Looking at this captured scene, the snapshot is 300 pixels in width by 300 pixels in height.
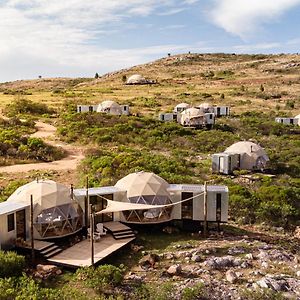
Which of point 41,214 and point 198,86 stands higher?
point 198,86

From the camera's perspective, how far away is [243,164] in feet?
102

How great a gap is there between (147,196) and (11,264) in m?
7.07

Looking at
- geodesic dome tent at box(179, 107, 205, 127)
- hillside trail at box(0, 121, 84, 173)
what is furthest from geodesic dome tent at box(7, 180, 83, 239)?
geodesic dome tent at box(179, 107, 205, 127)

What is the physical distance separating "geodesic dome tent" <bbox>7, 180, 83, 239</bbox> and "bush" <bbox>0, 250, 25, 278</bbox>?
2.35 metres

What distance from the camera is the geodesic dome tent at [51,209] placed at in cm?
1692

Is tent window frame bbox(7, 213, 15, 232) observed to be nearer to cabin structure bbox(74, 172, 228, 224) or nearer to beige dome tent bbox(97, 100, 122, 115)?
cabin structure bbox(74, 172, 228, 224)

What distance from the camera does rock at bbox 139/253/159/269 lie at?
15455 millimetres

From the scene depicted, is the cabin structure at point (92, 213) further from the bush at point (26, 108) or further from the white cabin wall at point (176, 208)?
the bush at point (26, 108)

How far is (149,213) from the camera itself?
19125 millimetres

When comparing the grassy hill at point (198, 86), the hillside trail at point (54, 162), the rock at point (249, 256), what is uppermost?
the grassy hill at point (198, 86)

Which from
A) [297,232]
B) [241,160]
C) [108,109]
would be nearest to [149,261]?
[297,232]

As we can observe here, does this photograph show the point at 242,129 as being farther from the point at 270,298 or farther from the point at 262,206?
the point at 270,298

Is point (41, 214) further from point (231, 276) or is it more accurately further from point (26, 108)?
point (26, 108)

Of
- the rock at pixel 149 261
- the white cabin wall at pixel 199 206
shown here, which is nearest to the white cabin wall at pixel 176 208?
the white cabin wall at pixel 199 206
